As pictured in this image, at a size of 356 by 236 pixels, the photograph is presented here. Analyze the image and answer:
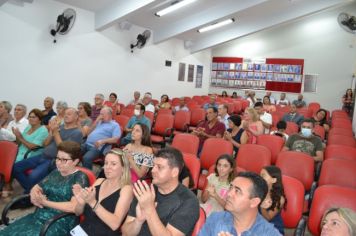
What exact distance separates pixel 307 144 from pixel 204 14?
5720 mm

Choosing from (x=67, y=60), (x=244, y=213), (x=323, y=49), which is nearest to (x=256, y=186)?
(x=244, y=213)

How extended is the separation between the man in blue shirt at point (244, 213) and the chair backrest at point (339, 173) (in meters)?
1.64

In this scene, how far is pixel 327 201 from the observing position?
2.32m

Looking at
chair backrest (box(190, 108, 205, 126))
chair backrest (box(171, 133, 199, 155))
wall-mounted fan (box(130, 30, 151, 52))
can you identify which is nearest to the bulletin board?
wall-mounted fan (box(130, 30, 151, 52))

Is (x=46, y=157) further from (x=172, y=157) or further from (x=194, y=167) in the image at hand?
(x=172, y=157)

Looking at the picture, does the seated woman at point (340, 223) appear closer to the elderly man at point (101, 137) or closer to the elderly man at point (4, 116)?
the elderly man at point (101, 137)

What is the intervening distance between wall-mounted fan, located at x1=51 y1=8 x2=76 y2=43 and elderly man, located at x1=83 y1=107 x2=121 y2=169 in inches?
125

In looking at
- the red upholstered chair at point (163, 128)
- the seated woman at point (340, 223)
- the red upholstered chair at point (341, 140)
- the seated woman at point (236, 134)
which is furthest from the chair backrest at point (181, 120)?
the seated woman at point (340, 223)

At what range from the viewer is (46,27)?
6.63m

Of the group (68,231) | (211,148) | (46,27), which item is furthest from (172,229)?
(46,27)

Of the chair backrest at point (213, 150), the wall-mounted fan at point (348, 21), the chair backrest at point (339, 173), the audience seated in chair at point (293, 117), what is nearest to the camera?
the chair backrest at point (339, 173)

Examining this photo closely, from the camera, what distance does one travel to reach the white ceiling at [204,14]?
7093mm

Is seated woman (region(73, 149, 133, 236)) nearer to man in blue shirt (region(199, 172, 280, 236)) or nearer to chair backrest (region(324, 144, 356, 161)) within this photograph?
man in blue shirt (region(199, 172, 280, 236))

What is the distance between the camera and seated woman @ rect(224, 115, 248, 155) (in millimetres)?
4266
